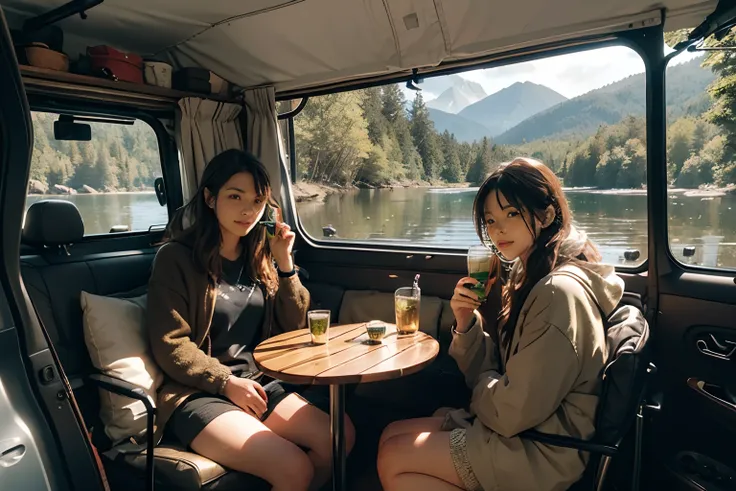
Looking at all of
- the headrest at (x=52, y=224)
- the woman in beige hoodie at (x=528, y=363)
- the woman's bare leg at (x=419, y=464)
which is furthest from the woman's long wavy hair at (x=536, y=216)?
the headrest at (x=52, y=224)

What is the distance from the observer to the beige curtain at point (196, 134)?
3.31 metres

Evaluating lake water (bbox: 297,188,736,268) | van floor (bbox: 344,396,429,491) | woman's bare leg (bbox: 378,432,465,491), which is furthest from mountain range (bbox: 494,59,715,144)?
A: woman's bare leg (bbox: 378,432,465,491)

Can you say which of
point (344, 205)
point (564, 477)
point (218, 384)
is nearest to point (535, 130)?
point (344, 205)

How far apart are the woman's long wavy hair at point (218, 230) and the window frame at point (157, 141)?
833 millimetres

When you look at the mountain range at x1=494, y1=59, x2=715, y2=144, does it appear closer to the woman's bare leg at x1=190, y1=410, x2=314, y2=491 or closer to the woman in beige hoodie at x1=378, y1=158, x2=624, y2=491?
the woman in beige hoodie at x1=378, y1=158, x2=624, y2=491

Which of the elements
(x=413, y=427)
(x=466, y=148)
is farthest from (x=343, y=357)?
(x=466, y=148)

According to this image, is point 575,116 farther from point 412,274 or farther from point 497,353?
point 497,353

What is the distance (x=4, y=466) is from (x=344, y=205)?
288 centimetres

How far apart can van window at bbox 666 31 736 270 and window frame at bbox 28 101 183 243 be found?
9.33ft

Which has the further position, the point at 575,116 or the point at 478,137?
the point at 478,137

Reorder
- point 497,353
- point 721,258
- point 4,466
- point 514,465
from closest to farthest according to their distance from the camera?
point 4,466 → point 514,465 → point 497,353 → point 721,258

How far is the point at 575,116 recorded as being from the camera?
9.25ft

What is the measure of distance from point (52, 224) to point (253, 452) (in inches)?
57.0

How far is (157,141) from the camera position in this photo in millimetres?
3410
